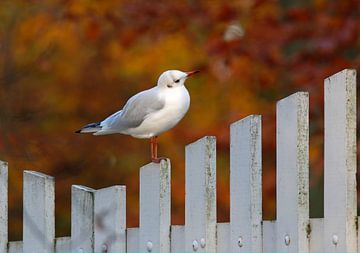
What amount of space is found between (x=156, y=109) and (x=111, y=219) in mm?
525

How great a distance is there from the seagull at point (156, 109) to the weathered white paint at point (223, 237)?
64cm

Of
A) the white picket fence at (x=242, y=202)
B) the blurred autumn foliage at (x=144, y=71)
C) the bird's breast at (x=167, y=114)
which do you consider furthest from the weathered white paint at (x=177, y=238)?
the blurred autumn foliage at (x=144, y=71)

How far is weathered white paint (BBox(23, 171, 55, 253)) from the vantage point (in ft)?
13.7

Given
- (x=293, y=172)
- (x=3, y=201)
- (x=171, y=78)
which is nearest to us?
(x=293, y=172)

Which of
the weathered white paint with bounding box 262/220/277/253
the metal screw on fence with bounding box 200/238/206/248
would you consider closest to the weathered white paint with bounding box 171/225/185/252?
the metal screw on fence with bounding box 200/238/206/248

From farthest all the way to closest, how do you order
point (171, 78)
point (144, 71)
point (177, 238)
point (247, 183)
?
point (144, 71)
point (171, 78)
point (177, 238)
point (247, 183)

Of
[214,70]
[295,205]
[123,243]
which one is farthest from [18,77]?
[295,205]

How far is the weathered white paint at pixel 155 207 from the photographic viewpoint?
386 cm

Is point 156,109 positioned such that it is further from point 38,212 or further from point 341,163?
point 341,163

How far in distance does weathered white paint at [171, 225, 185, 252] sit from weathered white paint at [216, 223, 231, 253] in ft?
0.45

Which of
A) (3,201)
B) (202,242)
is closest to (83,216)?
(3,201)

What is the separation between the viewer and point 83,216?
4.07 metres

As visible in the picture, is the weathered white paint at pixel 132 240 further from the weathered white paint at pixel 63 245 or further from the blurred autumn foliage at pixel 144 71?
the blurred autumn foliage at pixel 144 71

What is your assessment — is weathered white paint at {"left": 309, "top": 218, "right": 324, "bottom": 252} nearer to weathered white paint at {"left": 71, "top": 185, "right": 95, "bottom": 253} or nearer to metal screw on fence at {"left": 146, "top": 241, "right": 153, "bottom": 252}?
metal screw on fence at {"left": 146, "top": 241, "right": 153, "bottom": 252}
